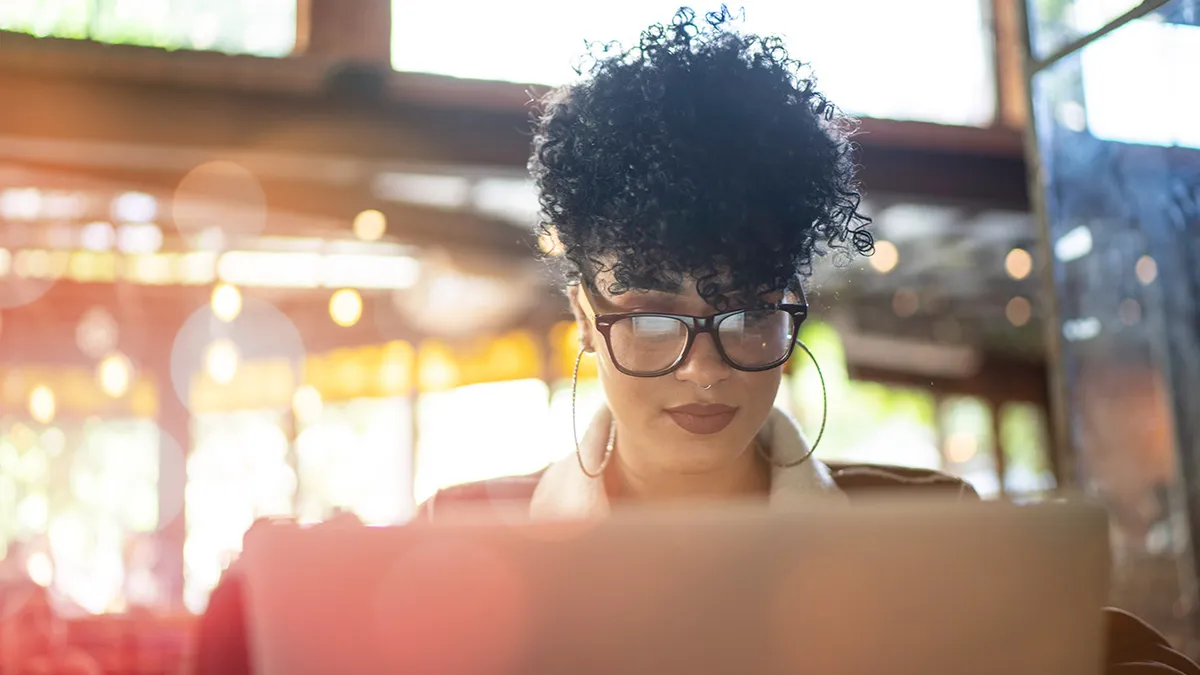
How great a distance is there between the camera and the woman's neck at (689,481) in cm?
130

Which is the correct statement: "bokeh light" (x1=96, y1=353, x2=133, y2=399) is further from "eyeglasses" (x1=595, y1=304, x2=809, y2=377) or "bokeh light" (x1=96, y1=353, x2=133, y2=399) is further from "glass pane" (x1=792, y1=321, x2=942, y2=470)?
"eyeglasses" (x1=595, y1=304, x2=809, y2=377)

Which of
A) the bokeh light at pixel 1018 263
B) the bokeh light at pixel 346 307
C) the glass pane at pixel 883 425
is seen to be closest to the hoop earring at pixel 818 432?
the bokeh light at pixel 1018 263

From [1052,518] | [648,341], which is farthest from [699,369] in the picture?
[1052,518]

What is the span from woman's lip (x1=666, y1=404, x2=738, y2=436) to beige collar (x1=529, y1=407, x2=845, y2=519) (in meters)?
0.16

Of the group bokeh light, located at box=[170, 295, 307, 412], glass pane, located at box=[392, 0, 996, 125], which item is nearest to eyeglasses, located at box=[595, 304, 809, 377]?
glass pane, located at box=[392, 0, 996, 125]

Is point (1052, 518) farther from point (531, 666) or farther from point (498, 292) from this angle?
point (498, 292)

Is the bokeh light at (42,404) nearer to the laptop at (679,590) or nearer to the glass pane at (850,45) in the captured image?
the glass pane at (850,45)

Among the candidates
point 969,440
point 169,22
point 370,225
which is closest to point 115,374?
point 370,225

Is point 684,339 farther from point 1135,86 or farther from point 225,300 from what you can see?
point 225,300

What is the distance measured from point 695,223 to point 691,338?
5.4 inches

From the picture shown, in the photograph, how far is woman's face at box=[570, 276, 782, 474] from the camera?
1.13m

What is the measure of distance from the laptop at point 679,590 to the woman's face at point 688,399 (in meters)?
0.63

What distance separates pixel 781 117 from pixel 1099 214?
242 centimetres

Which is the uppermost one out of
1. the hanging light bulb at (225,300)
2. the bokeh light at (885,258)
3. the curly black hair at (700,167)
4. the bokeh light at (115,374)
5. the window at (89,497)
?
the bokeh light at (885,258)
